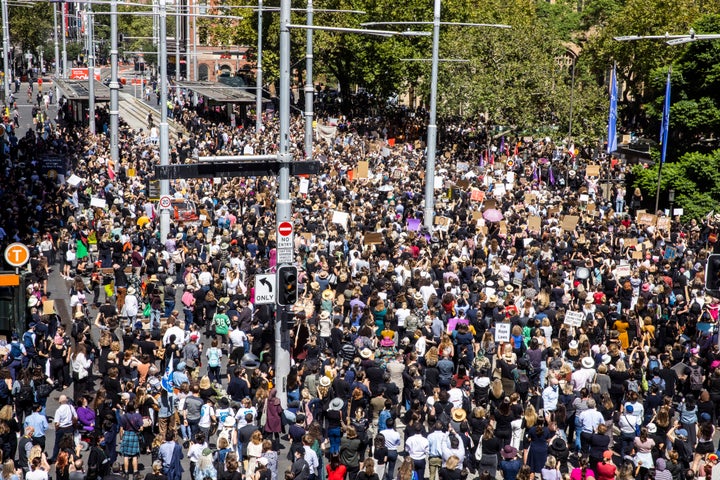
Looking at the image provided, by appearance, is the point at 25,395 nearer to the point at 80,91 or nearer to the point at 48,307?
the point at 48,307

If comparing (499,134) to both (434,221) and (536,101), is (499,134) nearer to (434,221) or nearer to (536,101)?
(536,101)

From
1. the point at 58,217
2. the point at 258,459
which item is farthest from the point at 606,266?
the point at 58,217

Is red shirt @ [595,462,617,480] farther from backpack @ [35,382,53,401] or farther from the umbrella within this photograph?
the umbrella

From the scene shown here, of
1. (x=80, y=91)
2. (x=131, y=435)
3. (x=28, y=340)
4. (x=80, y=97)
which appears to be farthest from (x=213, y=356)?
(x=80, y=91)

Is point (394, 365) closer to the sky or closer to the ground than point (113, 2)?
closer to the ground

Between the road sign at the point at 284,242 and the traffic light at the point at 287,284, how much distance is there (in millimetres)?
842

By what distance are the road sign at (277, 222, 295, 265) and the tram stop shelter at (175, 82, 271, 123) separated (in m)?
41.7

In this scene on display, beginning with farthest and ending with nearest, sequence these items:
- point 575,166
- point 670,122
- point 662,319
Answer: point 575,166, point 670,122, point 662,319

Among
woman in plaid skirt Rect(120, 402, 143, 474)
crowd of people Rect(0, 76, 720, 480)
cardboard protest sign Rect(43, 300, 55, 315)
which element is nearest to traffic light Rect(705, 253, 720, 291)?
crowd of people Rect(0, 76, 720, 480)

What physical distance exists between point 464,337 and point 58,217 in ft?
61.6

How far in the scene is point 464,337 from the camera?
19.2m

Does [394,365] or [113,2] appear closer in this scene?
[394,365]

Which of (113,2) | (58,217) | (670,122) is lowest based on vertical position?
(58,217)

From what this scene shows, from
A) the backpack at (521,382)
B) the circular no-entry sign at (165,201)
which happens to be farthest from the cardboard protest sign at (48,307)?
the circular no-entry sign at (165,201)
